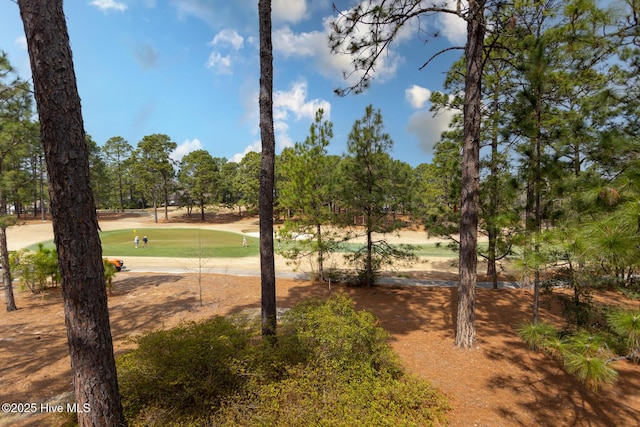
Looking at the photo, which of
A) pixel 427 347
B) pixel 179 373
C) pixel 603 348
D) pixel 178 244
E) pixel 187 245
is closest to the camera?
pixel 603 348

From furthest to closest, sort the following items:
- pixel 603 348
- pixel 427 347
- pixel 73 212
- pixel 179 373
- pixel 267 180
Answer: pixel 427 347
pixel 267 180
pixel 179 373
pixel 73 212
pixel 603 348

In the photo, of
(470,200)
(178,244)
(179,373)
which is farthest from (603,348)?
(178,244)

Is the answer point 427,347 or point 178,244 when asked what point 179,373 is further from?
point 178,244

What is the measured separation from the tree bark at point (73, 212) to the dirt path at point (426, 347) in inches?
102

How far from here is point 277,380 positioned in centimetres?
381

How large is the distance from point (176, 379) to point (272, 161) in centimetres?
371

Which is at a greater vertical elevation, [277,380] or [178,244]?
[277,380]

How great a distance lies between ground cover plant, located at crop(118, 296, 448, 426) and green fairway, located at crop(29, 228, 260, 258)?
12.1 meters

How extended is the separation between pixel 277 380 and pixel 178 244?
82.7 feet

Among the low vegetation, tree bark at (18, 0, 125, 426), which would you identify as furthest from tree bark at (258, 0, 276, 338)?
the low vegetation

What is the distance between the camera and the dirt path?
4051 mm

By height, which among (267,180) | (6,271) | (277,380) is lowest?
(277,380)

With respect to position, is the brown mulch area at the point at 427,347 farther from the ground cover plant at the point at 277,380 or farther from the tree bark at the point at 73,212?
the tree bark at the point at 73,212

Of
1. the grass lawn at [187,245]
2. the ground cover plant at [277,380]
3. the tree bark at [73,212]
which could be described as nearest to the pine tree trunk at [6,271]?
the grass lawn at [187,245]
